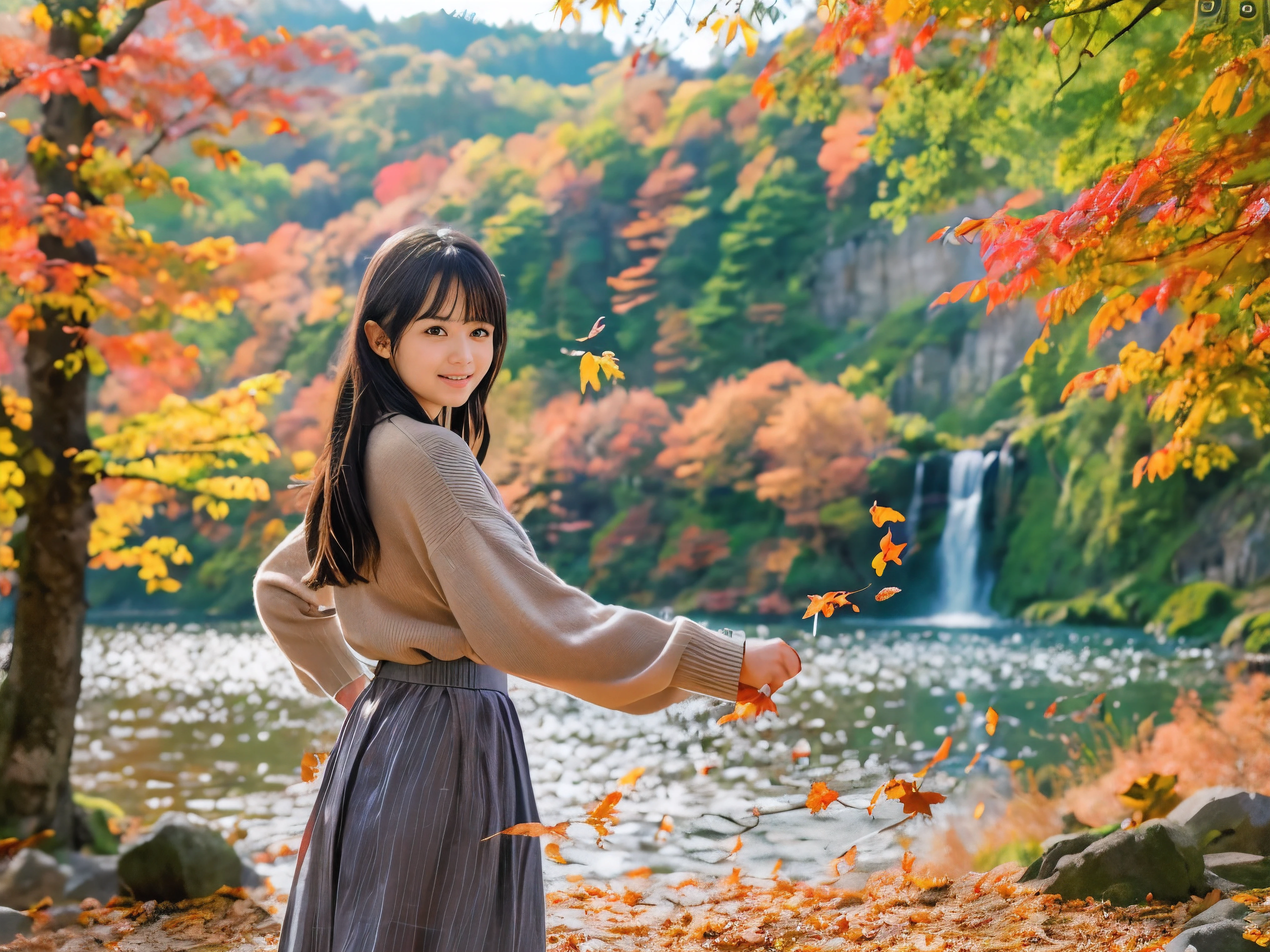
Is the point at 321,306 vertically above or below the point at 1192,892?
above

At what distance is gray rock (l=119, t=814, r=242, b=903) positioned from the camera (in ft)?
12.4

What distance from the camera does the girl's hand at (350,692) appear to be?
1595 millimetres

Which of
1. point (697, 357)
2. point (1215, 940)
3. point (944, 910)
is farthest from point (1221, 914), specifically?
point (697, 357)

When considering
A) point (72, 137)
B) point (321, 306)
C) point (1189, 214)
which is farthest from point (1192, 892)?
point (321, 306)

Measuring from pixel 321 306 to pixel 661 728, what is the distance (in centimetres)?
1171

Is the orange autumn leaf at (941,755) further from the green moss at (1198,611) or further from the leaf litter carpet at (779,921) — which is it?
the green moss at (1198,611)

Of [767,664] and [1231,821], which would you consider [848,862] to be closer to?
[1231,821]

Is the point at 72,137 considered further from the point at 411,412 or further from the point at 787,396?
the point at 787,396

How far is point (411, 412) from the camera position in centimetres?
137

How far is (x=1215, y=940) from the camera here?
7.82 feet

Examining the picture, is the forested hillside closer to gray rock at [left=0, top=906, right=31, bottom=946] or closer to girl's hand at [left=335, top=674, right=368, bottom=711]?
gray rock at [left=0, top=906, right=31, bottom=946]

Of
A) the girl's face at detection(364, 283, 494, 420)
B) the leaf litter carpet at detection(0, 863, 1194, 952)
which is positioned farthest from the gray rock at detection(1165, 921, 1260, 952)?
the girl's face at detection(364, 283, 494, 420)

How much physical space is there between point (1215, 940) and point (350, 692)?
2.12 metres

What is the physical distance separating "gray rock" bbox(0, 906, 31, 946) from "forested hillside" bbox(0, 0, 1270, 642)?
8964mm
